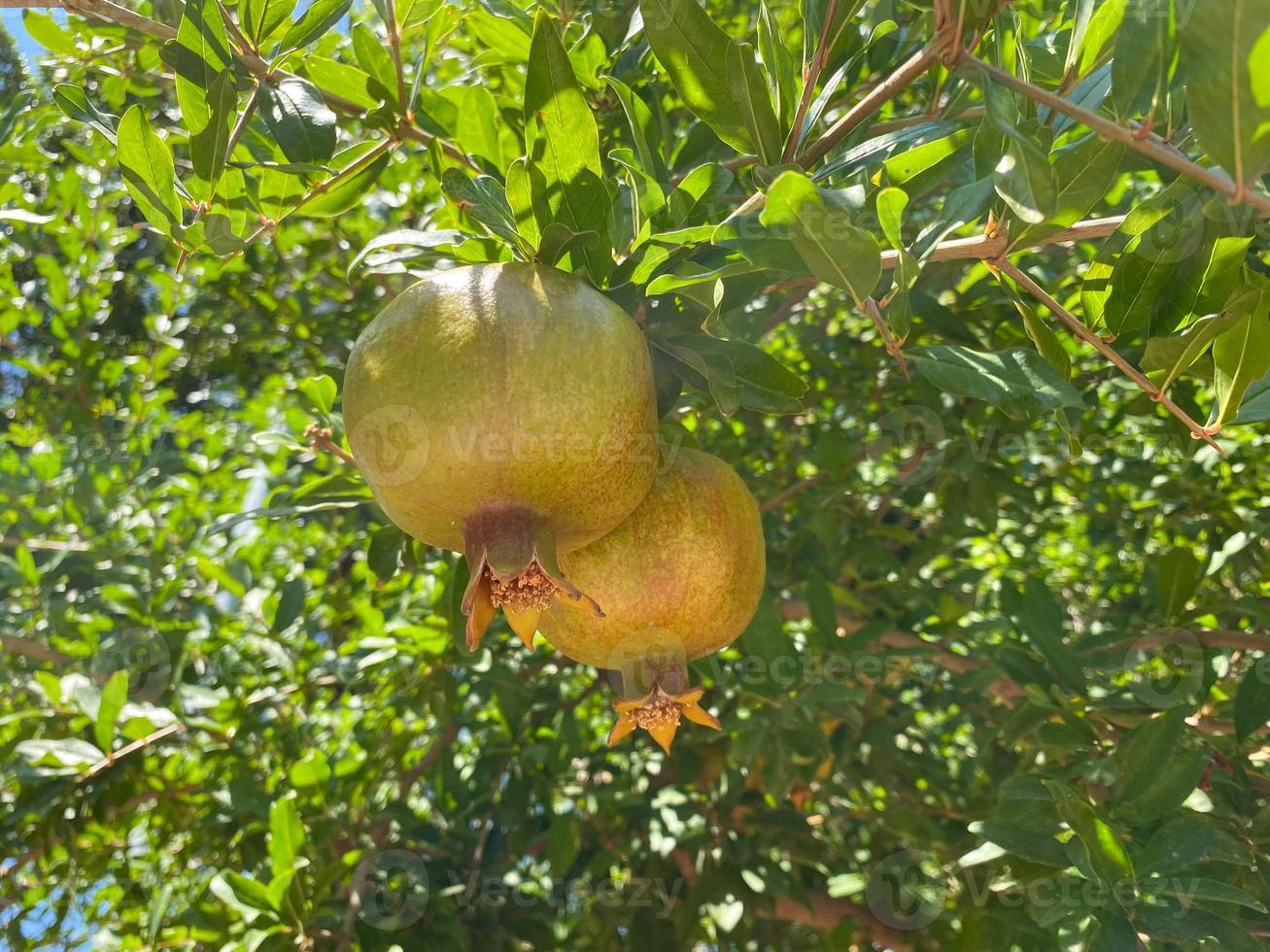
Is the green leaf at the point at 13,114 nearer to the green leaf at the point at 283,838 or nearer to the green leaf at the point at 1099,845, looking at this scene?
the green leaf at the point at 283,838

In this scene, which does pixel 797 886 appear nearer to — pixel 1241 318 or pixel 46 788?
pixel 46 788

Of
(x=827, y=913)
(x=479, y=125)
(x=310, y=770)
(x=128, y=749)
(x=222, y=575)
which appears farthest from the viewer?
(x=827, y=913)

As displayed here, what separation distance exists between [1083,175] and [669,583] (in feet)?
2.02

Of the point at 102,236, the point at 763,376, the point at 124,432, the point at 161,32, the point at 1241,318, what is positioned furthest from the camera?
the point at 124,432

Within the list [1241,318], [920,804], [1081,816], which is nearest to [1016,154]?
[1241,318]

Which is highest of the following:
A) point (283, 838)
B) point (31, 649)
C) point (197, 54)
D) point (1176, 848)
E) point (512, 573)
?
point (197, 54)

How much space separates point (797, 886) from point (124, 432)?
2620mm

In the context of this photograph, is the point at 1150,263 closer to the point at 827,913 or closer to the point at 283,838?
the point at 283,838

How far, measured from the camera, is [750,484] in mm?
2398

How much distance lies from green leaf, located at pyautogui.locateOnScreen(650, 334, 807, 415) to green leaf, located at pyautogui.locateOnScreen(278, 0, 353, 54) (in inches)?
26.9

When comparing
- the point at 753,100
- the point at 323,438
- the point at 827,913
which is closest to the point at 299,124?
the point at 323,438

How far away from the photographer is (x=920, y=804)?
8.57ft

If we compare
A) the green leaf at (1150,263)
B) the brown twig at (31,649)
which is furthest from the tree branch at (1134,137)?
the brown twig at (31,649)

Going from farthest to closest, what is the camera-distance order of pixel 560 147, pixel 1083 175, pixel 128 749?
pixel 128 749 < pixel 560 147 < pixel 1083 175
